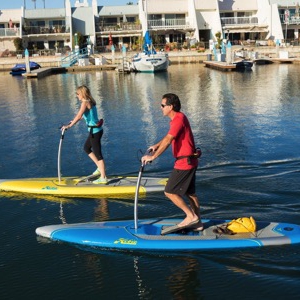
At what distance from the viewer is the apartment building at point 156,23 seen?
68.0m

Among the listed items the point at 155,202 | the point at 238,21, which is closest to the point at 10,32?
the point at 238,21

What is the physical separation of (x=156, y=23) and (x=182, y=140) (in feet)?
211

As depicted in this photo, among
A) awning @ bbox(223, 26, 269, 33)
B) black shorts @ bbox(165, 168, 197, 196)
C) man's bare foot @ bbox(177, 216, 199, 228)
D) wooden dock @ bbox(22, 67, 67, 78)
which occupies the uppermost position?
awning @ bbox(223, 26, 269, 33)

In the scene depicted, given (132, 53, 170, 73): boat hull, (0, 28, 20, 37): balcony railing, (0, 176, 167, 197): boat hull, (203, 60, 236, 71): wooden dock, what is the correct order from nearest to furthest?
(0, 176, 167, 197): boat hull → (203, 60, 236, 71): wooden dock → (132, 53, 170, 73): boat hull → (0, 28, 20, 37): balcony railing

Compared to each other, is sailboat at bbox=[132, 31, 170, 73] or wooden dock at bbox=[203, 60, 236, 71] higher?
sailboat at bbox=[132, 31, 170, 73]

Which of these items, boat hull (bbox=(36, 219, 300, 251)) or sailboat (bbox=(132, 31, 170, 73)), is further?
sailboat (bbox=(132, 31, 170, 73))

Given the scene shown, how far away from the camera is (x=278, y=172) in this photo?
11.6m

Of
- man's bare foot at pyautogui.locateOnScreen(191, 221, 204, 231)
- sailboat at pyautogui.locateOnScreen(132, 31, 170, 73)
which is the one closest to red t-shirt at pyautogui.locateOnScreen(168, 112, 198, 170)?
man's bare foot at pyautogui.locateOnScreen(191, 221, 204, 231)

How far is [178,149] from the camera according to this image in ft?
23.3

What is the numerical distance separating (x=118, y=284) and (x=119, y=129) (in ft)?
40.3

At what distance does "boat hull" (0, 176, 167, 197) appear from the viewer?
33.9 feet

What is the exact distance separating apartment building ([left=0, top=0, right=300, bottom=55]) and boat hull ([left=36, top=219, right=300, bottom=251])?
60167 millimetres

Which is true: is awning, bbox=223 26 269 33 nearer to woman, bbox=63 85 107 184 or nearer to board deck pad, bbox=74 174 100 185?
board deck pad, bbox=74 174 100 185

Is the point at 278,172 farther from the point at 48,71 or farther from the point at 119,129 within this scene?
the point at 48,71
